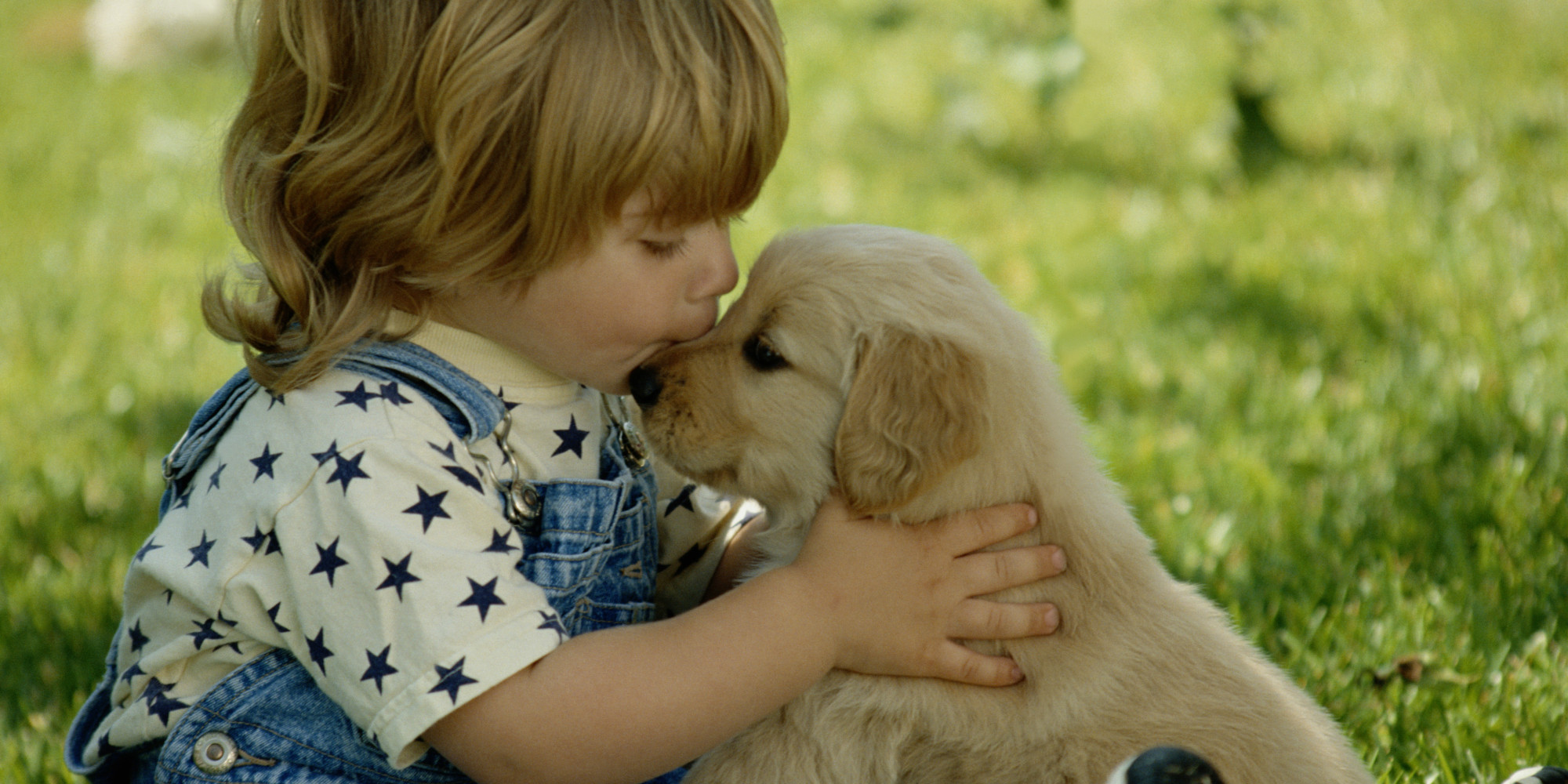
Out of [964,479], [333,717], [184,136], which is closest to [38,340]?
[184,136]

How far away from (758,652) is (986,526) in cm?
42

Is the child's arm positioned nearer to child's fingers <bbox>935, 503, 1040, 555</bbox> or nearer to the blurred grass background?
child's fingers <bbox>935, 503, 1040, 555</bbox>

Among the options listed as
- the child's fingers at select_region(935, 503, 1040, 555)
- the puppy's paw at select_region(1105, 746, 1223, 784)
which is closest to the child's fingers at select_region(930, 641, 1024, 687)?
the child's fingers at select_region(935, 503, 1040, 555)

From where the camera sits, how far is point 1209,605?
239cm

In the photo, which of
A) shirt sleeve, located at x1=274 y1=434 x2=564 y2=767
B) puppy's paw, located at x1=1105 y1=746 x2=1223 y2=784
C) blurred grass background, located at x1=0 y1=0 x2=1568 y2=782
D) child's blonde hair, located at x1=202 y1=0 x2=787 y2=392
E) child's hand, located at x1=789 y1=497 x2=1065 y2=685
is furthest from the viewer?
blurred grass background, located at x1=0 y1=0 x2=1568 y2=782

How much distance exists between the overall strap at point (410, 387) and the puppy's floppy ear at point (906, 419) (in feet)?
1.91

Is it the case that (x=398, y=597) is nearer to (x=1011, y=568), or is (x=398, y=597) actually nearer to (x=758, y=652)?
(x=758, y=652)

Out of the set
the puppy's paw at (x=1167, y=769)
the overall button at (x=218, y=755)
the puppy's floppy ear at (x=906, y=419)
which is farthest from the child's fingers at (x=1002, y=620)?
the overall button at (x=218, y=755)

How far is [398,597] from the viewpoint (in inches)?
78.1

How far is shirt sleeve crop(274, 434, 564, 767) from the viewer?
6.49 ft

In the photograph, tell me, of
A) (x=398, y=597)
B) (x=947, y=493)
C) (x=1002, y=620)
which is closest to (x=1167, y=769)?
(x=1002, y=620)

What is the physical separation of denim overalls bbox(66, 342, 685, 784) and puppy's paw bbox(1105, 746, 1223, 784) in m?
0.98

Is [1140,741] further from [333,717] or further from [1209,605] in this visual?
[333,717]

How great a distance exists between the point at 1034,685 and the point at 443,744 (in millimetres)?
914
